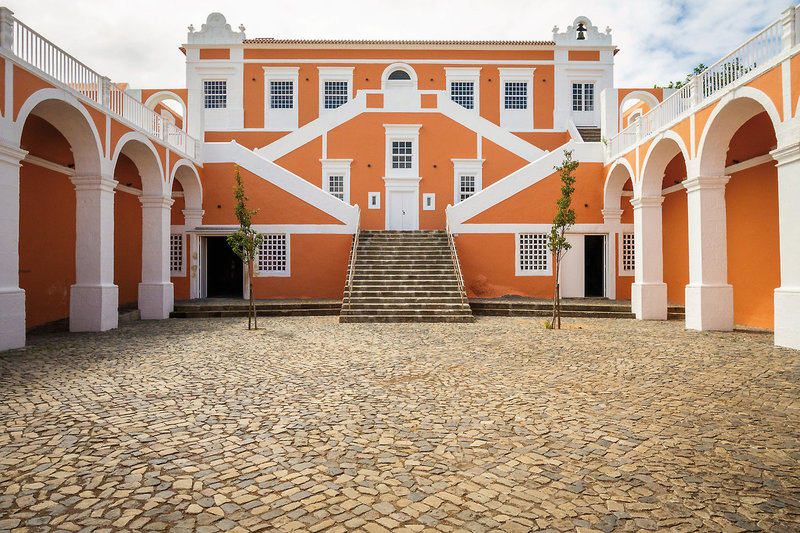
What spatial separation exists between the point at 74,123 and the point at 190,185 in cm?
629

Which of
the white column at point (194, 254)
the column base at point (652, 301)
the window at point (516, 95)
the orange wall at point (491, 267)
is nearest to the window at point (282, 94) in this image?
the white column at point (194, 254)

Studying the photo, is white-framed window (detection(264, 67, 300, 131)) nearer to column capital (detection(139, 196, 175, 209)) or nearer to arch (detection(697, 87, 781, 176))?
column capital (detection(139, 196, 175, 209))

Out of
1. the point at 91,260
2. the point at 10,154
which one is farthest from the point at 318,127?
the point at 10,154

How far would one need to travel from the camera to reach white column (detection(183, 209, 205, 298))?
16.6 meters

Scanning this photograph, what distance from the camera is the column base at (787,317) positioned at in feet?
26.1

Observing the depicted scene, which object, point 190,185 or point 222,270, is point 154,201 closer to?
point 190,185

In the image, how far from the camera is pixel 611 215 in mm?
16422

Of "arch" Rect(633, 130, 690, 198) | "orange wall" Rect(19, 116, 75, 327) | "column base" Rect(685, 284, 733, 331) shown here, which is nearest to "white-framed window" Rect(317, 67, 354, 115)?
"orange wall" Rect(19, 116, 75, 327)

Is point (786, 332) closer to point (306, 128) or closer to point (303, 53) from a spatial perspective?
point (306, 128)

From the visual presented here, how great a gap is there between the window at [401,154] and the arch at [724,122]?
1079cm

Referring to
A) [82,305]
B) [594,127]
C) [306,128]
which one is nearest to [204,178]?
[306,128]

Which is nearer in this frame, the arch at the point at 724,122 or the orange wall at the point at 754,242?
the arch at the point at 724,122

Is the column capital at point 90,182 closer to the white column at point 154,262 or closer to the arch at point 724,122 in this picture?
the white column at point 154,262

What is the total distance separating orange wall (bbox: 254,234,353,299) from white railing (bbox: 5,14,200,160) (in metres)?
5.16
